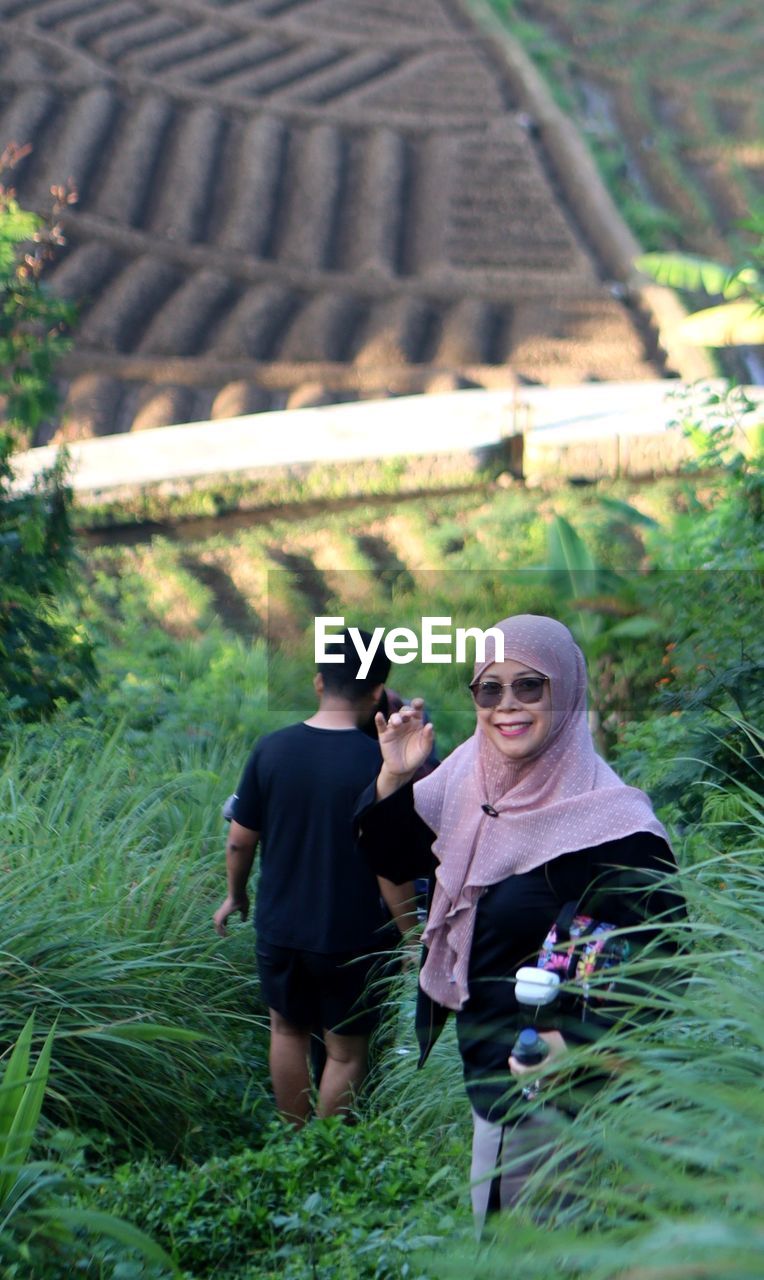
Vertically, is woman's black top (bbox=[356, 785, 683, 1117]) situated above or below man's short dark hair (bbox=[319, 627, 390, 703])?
below

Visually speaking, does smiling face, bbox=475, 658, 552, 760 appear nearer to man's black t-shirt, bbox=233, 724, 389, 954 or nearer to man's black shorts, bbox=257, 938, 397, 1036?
man's black t-shirt, bbox=233, 724, 389, 954

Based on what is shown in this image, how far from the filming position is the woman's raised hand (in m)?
2.93

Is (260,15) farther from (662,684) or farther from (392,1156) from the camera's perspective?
(392,1156)

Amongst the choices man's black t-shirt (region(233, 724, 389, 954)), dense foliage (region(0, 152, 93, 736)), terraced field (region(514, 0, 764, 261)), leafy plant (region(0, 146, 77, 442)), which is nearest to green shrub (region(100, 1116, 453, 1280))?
man's black t-shirt (region(233, 724, 389, 954))

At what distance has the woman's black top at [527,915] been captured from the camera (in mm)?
2658

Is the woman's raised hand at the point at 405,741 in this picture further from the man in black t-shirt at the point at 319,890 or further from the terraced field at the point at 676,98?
the terraced field at the point at 676,98

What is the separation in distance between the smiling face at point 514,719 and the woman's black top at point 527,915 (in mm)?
225

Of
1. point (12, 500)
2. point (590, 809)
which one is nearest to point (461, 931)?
point (590, 809)

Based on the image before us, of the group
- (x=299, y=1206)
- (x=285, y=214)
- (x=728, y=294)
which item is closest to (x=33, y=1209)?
(x=299, y=1206)

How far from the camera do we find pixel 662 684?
20.4 ft

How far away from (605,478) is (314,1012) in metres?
8.94

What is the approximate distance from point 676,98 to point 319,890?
26.8 metres

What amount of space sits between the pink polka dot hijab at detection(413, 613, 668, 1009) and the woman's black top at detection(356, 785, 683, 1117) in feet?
0.07

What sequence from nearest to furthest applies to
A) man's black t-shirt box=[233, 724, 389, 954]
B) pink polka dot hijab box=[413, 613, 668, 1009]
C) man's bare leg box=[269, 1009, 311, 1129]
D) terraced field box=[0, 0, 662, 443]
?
pink polka dot hijab box=[413, 613, 668, 1009] < man's black t-shirt box=[233, 724, 389, 954] < man's bare leg box=[269, 1009, 311, 1129] < terraced field box=[0, 0, 662, 443]
